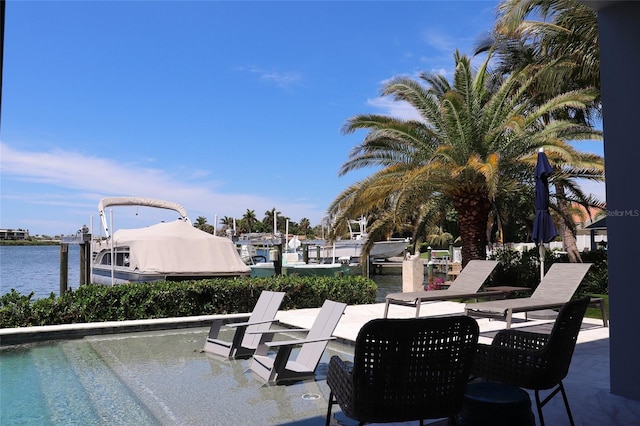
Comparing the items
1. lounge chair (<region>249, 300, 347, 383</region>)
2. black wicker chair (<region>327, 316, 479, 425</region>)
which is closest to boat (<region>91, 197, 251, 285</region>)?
lounge chair (<region>249, 300, 347, 383</region>)

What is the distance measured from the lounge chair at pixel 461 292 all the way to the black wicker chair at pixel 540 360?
5.19 metres

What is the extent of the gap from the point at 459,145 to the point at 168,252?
9.54m

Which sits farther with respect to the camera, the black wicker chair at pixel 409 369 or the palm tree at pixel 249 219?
the palm tree at pixel 249 219

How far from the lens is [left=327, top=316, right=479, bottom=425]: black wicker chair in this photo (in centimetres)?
298

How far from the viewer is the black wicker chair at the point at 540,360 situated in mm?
3590

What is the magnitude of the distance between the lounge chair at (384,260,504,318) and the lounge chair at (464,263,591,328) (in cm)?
78

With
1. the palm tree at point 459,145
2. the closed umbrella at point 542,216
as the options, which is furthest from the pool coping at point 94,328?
the closed umbrella at point 542,216

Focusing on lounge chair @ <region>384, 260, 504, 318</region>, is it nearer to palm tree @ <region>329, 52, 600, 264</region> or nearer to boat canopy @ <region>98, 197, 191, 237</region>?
palm tree @ <region>329, 52, 600, 264</region>

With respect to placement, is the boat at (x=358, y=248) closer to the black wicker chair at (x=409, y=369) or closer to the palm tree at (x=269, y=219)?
the black wicker chair at (x=409, y=369)

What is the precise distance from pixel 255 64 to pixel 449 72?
32.1 feet

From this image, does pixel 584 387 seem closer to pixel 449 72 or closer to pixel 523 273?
pixel 523 273

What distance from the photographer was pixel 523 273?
46.2 feet

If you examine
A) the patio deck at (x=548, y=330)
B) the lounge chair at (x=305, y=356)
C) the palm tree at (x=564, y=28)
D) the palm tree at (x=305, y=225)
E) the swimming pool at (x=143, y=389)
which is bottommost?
the swimming pool at (x=143, y=389)

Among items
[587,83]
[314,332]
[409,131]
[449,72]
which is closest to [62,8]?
[409,131]
